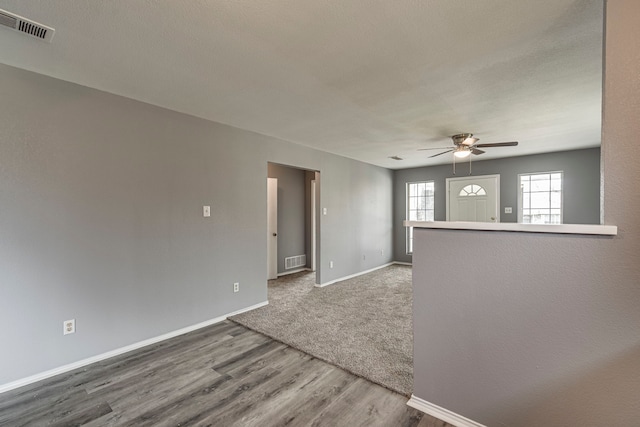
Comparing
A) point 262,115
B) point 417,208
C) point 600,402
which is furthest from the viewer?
point 417,208

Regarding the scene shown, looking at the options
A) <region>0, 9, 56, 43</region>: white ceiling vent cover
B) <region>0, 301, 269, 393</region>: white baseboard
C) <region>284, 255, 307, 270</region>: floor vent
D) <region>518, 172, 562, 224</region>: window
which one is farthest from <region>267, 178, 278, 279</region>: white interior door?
<region>518, 172, 562, 224</region>: window

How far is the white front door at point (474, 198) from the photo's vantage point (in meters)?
5.67

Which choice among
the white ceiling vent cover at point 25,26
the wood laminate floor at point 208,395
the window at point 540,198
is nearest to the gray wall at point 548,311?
the wood laminate floor at point 208,395

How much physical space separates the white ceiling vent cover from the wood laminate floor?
8.05 feet

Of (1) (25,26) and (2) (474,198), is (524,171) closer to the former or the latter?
(2) (474,198)

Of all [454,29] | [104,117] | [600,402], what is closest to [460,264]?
[600,402]

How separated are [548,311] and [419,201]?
5.64 meters

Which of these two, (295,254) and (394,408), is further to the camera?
(295,254)

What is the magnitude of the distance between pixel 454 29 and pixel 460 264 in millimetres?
1447

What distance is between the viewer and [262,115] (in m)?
3.11

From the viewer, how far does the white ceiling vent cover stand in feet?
5.09

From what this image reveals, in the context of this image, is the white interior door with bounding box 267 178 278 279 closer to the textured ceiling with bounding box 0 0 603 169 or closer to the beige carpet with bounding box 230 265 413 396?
the beige carpet with bounding box 230 265 413 396

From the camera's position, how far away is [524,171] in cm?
538

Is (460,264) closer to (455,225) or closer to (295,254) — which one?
(455,225)
